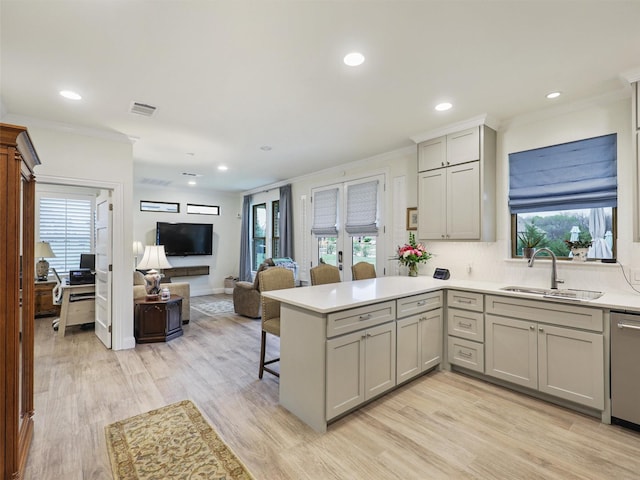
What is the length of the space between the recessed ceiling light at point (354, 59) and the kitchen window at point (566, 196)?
7.30 feet

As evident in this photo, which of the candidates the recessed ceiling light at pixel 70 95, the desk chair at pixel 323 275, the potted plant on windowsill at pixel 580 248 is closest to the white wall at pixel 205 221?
the recessed ceiling light at pixel 70 95

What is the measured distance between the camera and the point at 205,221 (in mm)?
8367

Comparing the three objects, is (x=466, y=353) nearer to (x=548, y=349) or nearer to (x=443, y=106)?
(x=548, y=349)

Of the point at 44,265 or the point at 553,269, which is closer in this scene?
the point at 553,269

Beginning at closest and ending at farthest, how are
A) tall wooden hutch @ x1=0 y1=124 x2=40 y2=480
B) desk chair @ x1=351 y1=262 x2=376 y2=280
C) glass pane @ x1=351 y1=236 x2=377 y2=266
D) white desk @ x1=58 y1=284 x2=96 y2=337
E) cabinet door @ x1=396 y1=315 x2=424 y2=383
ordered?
tall wooden hutch @ x1=0 y1=124 x2=40 y2=480 < cabinet door @ x1=396 y1=315 x2=424 y2=383 < desk chair @ x1=351 y1=262 x2=376 y2=280 < white desk @ x1=58 y1=284 x2=96 y2=337 < glass pane @ x1=351 y1=236 x2=377 y2=266

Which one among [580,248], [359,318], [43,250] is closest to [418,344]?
[359,318]

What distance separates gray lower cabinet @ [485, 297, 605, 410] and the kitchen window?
856 mm

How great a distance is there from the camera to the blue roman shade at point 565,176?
2893 mm

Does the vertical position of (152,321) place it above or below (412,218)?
below

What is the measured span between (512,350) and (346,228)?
3.10 meters

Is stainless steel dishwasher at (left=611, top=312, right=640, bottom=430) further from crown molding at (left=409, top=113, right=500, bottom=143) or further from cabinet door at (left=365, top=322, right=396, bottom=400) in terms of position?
crown molding at (left=409, top=113, right=500, bottom=143)

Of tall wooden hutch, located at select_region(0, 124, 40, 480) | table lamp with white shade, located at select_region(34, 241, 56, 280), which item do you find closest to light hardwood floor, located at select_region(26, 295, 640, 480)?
tall wooden hutch, located at select_region(0, 124, 40, 480)

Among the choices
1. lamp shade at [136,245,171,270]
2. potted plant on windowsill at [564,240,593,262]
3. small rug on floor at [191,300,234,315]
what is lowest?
small rug on floor at [191,300,234,315]

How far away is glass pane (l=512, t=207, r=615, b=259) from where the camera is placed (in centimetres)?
295
